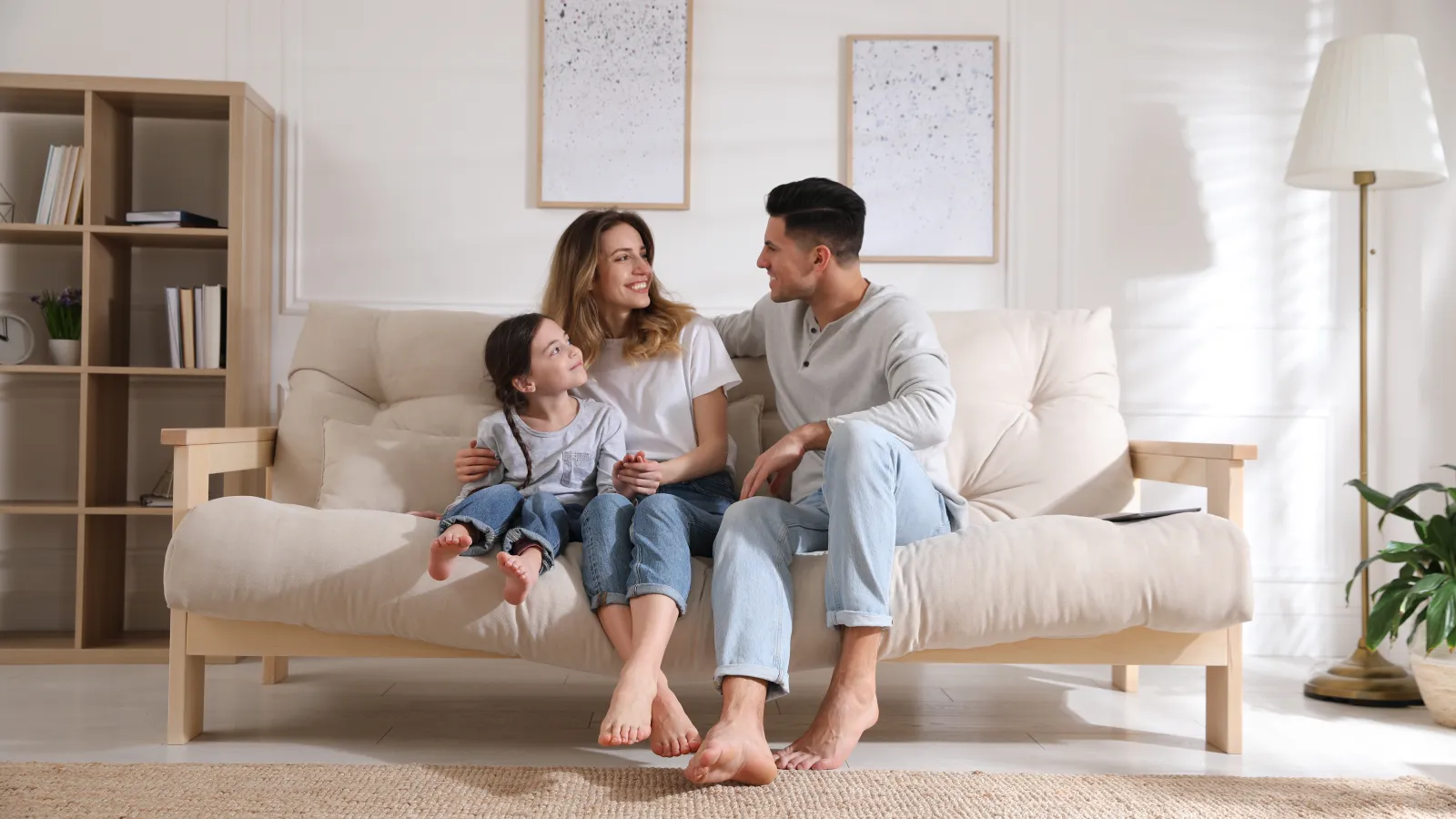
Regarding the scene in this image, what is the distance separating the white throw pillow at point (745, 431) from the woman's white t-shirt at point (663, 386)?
0.28ft

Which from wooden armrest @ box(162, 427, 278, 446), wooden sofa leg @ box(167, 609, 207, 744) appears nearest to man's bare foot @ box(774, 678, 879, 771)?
wooden sofa leg @ box(167, 609, 207, 744)

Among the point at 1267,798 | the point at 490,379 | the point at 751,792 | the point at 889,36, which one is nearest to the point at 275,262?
the point at 490,379

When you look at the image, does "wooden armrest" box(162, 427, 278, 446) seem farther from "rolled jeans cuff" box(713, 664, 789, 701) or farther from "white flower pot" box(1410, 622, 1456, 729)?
"white flower pot" box(1410, 622, 1456, 729)

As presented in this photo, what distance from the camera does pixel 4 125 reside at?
2965mm

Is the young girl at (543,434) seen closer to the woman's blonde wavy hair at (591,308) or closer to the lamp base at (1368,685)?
the woman's blonde wavy hair at (591,308)

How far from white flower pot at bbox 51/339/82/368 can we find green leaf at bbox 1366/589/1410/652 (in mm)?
3109

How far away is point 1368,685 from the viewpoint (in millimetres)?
2416

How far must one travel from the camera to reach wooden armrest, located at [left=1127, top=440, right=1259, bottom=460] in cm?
199

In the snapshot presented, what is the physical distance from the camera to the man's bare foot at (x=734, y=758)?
1.54m

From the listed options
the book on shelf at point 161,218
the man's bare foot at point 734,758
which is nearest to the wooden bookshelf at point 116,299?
the book on shelf at point 161,218

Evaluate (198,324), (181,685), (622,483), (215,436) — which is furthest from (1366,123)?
(198,324)

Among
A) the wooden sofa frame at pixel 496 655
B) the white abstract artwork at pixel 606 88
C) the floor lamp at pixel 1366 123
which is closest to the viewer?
the wooden sofa frame at pixel 496 655

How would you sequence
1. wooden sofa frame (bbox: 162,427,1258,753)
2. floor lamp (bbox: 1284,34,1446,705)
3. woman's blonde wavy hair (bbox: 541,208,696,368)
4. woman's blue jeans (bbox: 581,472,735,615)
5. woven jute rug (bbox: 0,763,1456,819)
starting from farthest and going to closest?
1. floor lamp (bbox: 1284,34,1446,705)
2. woman's blonde wavy hair (bbox: 541,208,696,368)
3. wooden sofa frame (bbox: 162,427,1258,753)
4. woman's blue jeans (bbox: 581,472,735,615)
5. woven jute rug (bbox: 0,763,1456,819)

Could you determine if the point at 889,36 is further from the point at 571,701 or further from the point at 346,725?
the point at 346,725
